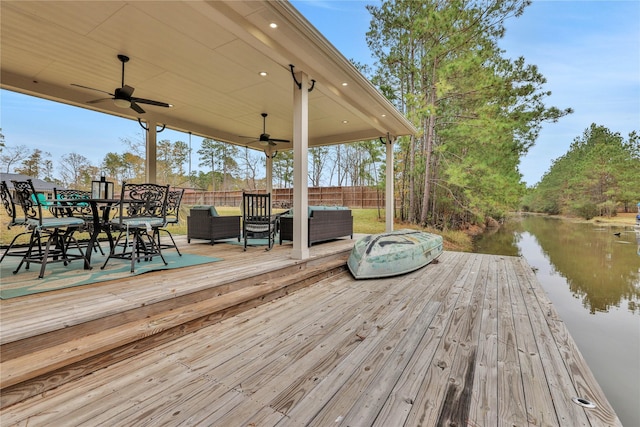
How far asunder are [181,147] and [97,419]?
7315mm

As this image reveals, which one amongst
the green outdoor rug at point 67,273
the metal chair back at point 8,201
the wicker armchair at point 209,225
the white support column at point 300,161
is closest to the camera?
the green outdoor rug at point 67,273

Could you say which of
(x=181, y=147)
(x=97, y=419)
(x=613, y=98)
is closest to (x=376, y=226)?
(x=181, y=147)

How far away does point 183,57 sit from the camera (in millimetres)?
3420

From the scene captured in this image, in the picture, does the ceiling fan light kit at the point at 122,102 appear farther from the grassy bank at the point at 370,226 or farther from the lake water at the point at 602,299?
the lake water at the point at 602,299

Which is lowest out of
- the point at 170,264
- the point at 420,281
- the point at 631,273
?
the point at 631,273

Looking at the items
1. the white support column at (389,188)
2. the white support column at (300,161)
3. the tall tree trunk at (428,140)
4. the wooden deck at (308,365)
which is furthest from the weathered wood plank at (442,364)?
the tall tree trunk at (428,140)

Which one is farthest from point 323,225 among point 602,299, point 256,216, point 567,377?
point 602,299

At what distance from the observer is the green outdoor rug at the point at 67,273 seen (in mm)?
2240

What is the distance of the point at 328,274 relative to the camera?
13.4ft

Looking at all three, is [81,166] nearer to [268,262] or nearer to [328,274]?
[268,262]

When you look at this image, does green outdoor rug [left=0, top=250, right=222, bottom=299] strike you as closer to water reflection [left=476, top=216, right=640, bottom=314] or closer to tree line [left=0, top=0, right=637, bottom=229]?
tree line [left=0, top=0, right=637, bottom=229]

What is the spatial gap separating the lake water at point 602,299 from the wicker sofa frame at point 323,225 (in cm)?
384

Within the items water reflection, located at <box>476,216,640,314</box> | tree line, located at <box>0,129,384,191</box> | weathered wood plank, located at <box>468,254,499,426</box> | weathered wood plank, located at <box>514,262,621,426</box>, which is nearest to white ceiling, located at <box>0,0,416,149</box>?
tree line, located at <box>0,129,384,191</box>

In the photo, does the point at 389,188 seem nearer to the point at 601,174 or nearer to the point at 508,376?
the point at 508,376
